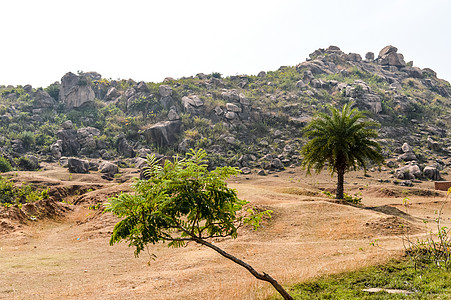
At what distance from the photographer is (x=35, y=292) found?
833 cm

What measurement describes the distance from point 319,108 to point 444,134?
859 inches

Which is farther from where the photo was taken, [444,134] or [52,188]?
[444,134]

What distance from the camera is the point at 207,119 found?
56094 millimetres

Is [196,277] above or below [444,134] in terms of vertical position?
below

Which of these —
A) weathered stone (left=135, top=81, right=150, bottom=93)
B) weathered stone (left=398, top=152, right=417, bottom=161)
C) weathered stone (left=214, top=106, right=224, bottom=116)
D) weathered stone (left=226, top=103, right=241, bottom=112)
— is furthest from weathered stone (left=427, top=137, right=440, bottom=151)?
weathered stone (left=135, top=81, right=150, bottom=93)

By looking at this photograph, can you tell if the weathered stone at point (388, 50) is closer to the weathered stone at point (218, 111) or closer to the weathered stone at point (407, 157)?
the weathered stone at point (407, 157)

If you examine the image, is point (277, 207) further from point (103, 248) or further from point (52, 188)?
point (52, 188)

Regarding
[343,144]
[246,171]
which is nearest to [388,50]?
[246,171]

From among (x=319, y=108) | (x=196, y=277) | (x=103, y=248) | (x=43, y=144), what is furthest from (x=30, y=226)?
(x=319, y=108)

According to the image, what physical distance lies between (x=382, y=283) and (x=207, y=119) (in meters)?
50.5

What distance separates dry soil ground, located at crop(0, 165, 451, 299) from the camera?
8.06m

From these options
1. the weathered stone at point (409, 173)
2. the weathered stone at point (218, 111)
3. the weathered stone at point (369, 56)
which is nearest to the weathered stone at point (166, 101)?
the weathered stone at point (218, 111)

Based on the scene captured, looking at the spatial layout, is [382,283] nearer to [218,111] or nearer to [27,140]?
[218,111]

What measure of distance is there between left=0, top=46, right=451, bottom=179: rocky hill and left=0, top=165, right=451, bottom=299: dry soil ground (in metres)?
22.5
